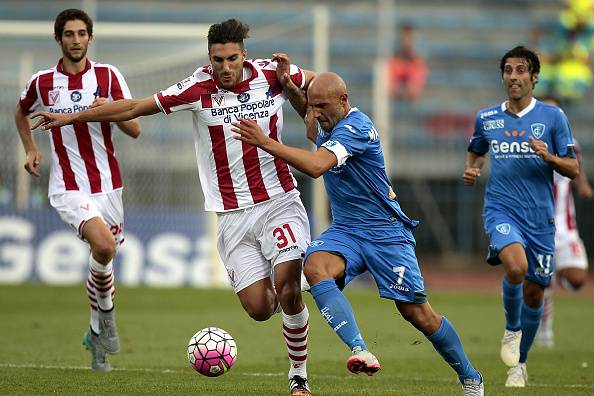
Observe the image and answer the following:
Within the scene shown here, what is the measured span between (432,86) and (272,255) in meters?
17.9

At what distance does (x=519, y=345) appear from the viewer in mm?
9031

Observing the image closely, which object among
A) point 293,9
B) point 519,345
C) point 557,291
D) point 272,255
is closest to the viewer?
point 272,255

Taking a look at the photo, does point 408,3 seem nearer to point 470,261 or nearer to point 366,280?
point 470,261

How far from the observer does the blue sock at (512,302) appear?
8.95 metres

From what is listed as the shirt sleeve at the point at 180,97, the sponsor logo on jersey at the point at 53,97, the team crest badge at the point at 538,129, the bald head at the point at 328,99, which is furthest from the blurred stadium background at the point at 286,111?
the bald head at the point at 328,99

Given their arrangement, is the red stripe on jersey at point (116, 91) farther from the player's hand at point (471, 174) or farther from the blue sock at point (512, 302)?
the blue sock at point (512, 302)

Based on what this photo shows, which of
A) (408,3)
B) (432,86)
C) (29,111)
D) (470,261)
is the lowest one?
(470,261)

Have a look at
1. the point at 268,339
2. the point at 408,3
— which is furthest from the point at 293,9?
the point at 268,339

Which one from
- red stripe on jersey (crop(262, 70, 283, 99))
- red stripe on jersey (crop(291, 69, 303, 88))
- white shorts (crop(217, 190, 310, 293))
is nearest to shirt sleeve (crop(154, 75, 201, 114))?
red stripe on jersey (crop(262, 70, 283, 99))

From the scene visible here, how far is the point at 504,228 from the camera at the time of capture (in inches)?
358

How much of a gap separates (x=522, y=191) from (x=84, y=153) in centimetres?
360

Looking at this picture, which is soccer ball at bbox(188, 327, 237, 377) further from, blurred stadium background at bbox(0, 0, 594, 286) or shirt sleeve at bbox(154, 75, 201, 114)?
blurred stadium background at bbox(0, 0, 594, 286)

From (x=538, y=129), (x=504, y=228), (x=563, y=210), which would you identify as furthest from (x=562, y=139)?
(x=563, y=210)

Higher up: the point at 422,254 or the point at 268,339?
the point at 268,339
